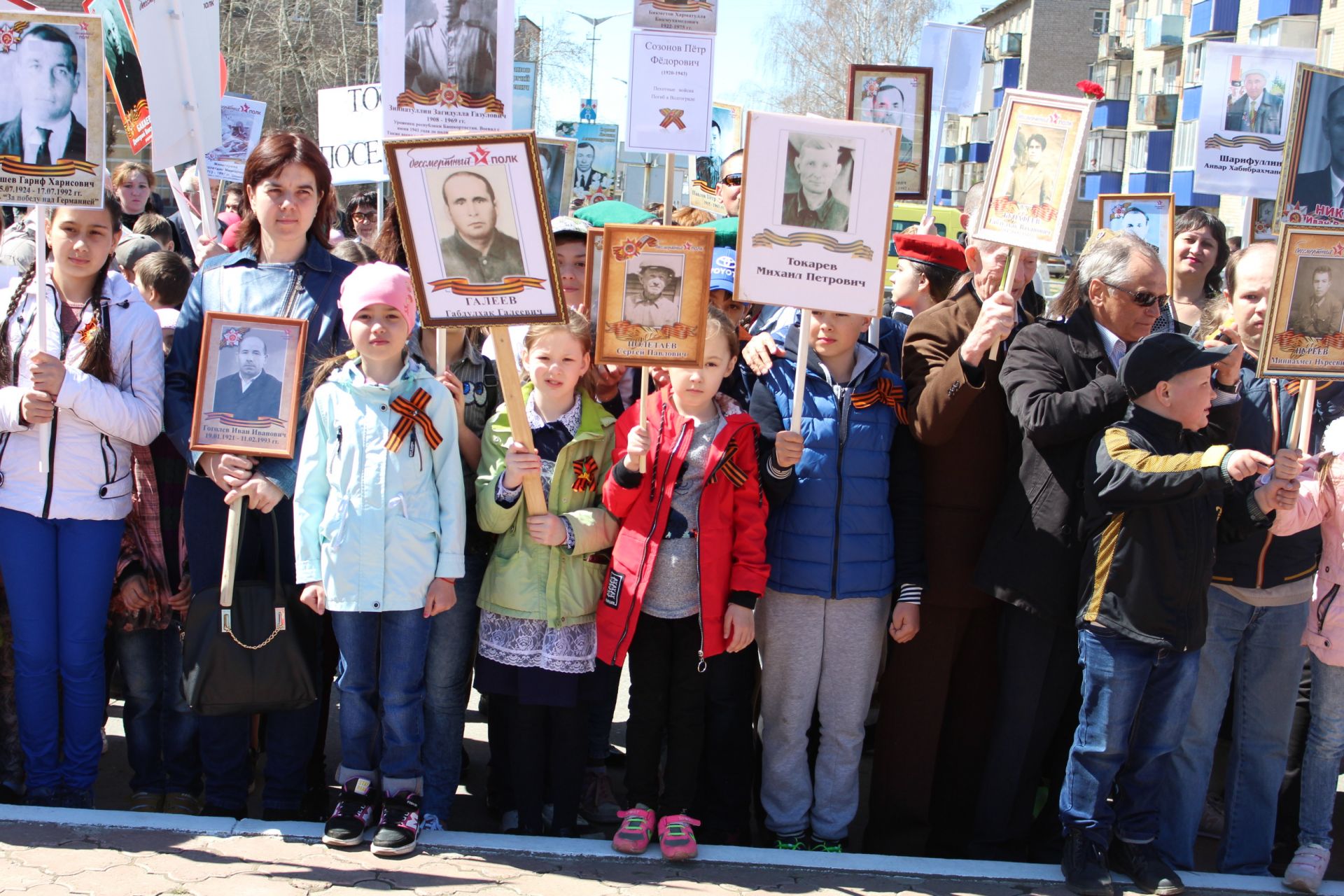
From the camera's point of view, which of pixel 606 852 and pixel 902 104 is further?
pixel 902 104

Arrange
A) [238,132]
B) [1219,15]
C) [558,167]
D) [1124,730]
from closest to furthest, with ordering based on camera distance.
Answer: [1124,730] → [558,167] → [238,132] → [1219,15]

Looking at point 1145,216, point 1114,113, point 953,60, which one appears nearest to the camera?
point 1145,216

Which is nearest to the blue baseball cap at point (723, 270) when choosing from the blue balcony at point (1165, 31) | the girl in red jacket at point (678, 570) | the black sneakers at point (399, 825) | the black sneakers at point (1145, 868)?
the girl in red jacket at point (678, 570)

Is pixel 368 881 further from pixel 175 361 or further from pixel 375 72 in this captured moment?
pixel 375 72

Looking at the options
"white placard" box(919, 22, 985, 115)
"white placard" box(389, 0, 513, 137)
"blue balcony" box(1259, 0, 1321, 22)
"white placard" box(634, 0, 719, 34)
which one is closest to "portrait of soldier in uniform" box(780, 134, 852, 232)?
"white placard" box(389, 0, 513, 137)

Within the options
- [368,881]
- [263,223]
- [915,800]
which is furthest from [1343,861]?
[263,223]

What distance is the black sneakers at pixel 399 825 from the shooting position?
386cm

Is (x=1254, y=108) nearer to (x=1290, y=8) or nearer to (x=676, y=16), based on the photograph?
(x=676, y=16)

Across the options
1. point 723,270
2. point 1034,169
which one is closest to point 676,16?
point 723,270

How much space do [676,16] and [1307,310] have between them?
3536 millimetres

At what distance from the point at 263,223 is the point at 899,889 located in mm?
3029

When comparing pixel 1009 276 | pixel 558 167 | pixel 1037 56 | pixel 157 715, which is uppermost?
pixel 1037 56

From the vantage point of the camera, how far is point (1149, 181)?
43594mm

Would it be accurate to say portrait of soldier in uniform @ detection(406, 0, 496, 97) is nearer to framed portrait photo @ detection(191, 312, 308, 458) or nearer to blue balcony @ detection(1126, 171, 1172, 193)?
framed portrait photo @ detection(191, 312, 308, 458)
